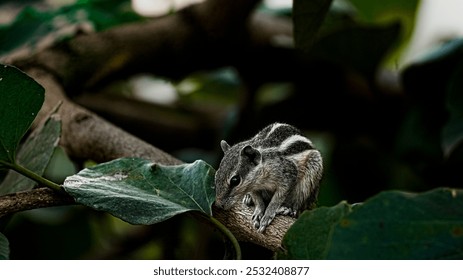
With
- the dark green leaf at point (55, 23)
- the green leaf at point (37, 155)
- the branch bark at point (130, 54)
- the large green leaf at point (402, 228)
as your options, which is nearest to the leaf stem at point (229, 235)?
the large green leaf at point (402, 228)

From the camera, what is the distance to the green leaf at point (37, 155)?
2.55 ft

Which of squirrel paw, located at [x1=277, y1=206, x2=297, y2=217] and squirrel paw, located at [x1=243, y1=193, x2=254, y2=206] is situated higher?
squirrel paw, located at [x1=277, y1=206, x2=297, y2=217]

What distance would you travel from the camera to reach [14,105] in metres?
0.69

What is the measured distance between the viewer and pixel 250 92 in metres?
1.54

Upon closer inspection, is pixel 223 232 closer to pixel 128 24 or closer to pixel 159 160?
pixel 159 160

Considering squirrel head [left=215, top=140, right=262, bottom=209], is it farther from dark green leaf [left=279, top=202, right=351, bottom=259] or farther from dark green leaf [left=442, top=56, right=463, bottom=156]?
dark green leaf [left=442, top=56, right=463, bottom=156]

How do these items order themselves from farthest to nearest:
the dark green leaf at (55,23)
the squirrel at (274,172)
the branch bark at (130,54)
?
the dark green leaf at (55,23) → the branch bark at (130,54) → the squirrel at (274,172)

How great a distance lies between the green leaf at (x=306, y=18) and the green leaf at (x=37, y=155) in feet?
1.11

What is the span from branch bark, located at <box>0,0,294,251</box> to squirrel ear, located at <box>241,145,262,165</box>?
0.26 meters

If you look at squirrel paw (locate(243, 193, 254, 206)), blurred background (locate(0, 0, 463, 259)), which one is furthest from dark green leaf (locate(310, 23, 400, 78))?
squirrel paw (locate(243, 193, 254, 206))

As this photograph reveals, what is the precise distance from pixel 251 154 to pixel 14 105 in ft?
0.84

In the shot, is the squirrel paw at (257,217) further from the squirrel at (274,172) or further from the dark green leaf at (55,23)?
the dark green leaf at (55,23)

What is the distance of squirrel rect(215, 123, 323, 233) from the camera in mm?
750
